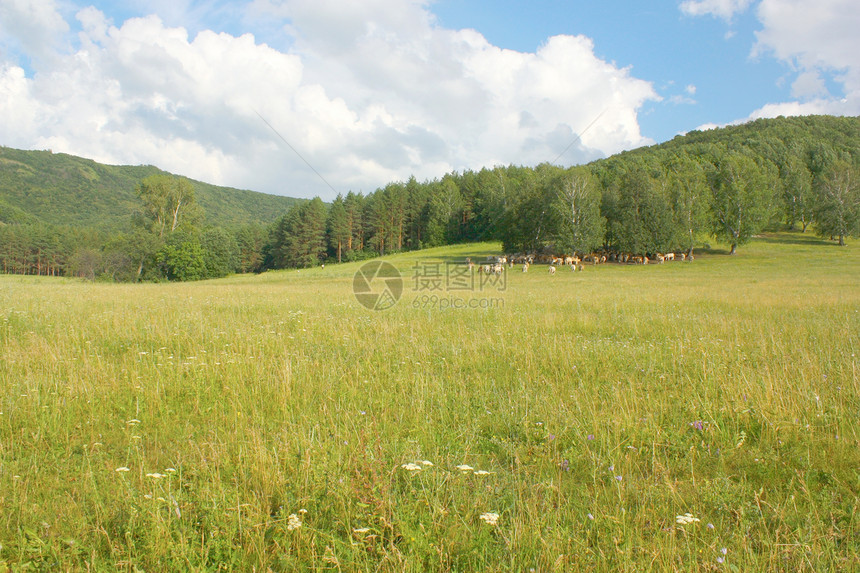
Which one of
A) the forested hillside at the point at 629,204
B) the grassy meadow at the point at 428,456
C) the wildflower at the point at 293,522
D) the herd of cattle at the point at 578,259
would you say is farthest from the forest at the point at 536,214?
the wildflower at the point at 293,522

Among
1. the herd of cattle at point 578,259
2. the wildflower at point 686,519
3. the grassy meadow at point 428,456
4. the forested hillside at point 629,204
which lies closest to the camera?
the grassy meadow at point 428,456

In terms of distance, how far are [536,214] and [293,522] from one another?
64773 millimetres

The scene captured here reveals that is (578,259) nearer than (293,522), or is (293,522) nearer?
(293,522)

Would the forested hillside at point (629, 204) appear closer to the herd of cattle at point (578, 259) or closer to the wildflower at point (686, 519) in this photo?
the herd of cattle at point (578, 259)

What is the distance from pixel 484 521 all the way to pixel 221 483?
193 centimetres

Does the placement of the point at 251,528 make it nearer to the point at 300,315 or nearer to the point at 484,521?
the point at 484,521

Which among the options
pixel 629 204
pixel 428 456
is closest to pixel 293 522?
pixel 428 456

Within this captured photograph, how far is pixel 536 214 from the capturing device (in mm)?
64062

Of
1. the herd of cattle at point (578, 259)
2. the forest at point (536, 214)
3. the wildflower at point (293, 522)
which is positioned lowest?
the wildflower at point (293, 522)

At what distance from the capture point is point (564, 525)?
9.47ft

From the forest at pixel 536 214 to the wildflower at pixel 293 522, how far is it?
5742 centimetres

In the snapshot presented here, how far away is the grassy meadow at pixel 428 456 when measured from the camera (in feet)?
8.57

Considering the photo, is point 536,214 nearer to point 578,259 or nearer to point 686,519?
point 578,259

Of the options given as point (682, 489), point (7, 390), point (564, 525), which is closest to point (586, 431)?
point (682, 489)
